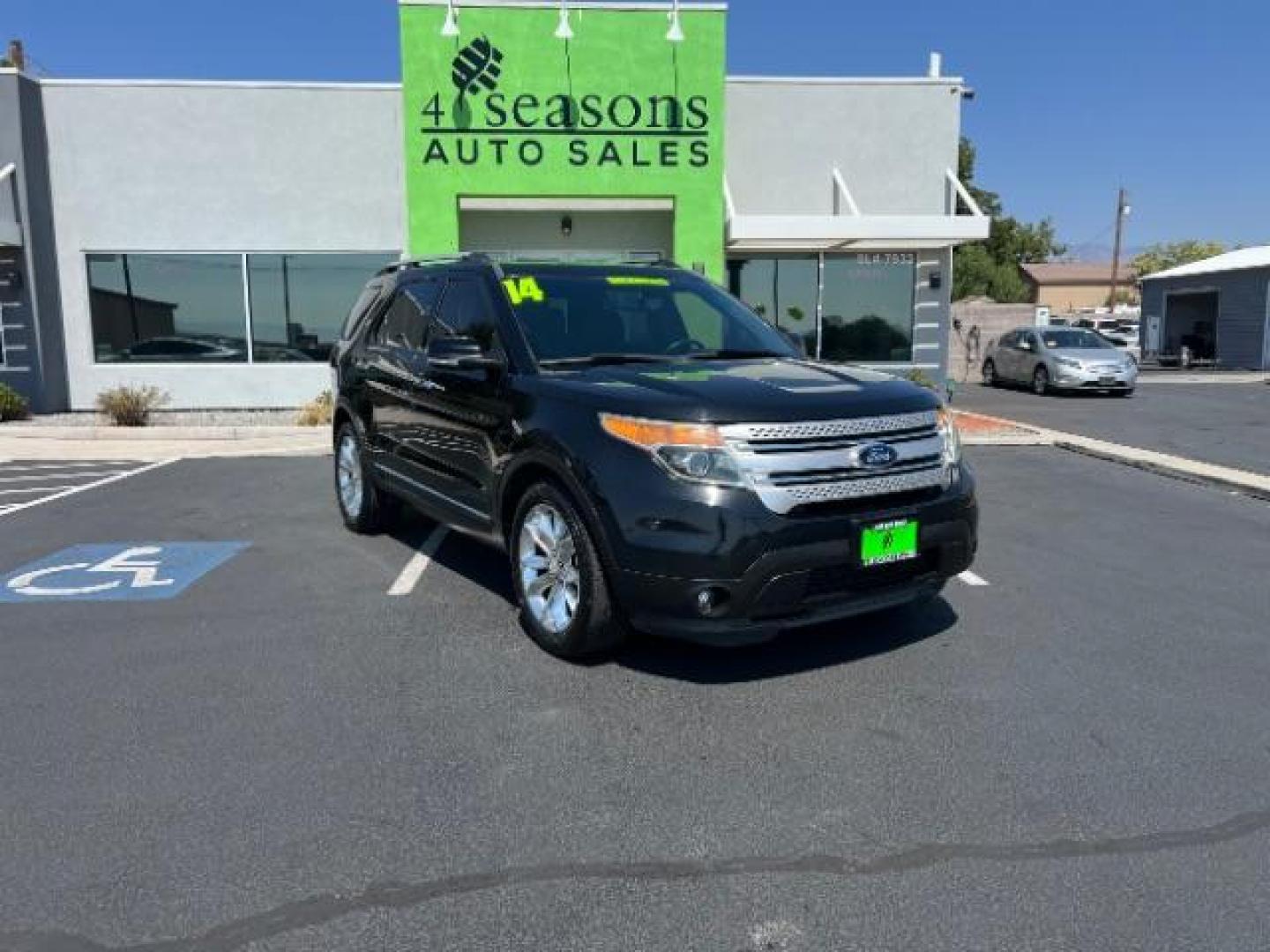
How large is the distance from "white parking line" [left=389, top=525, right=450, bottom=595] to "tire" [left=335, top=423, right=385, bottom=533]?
46 centimetres

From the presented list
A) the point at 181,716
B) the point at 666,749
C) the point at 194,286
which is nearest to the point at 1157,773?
the point at 666,749

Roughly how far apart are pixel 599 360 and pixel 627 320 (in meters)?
0.51

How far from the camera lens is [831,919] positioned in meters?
2.69

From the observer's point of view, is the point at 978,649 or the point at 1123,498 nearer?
the point at 978,649

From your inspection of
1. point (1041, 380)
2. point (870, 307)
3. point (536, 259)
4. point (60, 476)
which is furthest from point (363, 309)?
point (1041, 380)

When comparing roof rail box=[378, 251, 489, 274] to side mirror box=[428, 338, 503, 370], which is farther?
roof rail box=[378, 251, 489, 274]

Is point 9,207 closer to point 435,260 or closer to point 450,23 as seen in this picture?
point 450,23

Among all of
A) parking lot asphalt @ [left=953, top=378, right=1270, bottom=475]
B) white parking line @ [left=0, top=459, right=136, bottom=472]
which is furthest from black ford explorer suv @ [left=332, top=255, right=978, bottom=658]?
parking lot asphalt @ [left=953, top=378, right=1270, bottom=475]

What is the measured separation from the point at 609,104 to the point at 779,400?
1240 cm

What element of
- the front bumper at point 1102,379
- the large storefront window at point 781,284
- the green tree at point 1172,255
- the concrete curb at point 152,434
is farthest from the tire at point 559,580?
the green tree at point 1172,255

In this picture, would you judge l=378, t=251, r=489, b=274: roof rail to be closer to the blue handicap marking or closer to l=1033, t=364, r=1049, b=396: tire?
the blue handicap marking

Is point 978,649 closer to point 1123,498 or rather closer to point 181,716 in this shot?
point 181,716

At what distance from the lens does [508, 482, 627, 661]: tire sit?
4.34 m

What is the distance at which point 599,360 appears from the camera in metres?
4.93
